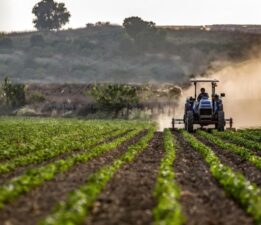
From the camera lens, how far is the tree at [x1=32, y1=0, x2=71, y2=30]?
175 metres

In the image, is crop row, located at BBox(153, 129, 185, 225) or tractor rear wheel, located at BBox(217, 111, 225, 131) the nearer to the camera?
crop row, located at BBox(153, 129, 185, 225)

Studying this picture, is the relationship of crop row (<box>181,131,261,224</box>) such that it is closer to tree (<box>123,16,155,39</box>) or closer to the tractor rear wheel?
the tractor rear wheel

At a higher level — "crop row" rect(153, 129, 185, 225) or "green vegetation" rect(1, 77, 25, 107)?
"green vegetation" rect(1, 77, 25, 107)

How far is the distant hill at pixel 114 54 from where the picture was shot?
139 meters

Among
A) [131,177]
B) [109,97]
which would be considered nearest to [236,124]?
[109,97]

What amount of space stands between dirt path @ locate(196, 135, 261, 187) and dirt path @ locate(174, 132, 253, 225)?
117 cm

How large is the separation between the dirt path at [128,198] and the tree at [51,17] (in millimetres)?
156152

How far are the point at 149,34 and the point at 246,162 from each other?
430 ft

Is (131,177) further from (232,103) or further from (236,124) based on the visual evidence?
(232,103)

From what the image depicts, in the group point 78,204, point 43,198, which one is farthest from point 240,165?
point 78,204

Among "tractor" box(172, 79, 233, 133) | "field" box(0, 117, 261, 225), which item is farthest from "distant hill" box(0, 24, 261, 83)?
"field" box(0, 117, 261, 225)

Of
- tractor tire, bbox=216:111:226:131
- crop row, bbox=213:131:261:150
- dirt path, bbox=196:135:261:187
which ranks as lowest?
dirt path, bbox=196:135:261:187

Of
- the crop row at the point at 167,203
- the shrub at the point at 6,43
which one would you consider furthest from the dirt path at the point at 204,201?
the shrub at the point at 6,43

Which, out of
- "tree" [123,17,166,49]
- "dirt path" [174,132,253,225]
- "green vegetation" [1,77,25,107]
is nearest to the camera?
"dirt path" [174,132,253,225]
